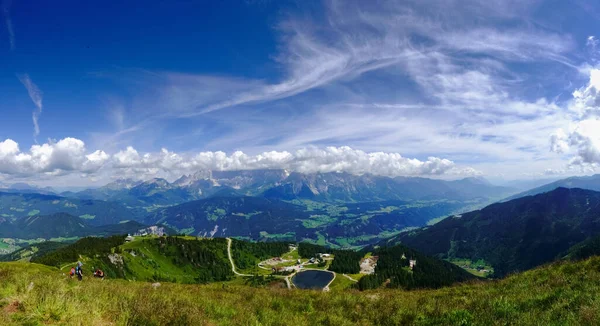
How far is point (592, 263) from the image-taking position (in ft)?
61.2

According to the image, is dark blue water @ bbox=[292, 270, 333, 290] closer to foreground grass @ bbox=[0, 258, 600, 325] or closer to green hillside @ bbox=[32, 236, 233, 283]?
green hillside @ bbox=[32, 236, 233, 283]

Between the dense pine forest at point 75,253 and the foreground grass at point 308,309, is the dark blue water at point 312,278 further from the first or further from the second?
the foreground grass at point 308,309

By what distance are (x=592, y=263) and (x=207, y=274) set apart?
Result: 194716 mm

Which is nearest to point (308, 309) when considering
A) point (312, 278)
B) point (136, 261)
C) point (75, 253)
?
point (312, 278)

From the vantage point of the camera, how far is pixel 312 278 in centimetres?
16300

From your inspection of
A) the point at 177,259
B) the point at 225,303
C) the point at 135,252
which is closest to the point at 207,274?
the point at 177,259

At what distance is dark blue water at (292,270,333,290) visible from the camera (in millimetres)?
145525

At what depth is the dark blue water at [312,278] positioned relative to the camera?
14552 cm

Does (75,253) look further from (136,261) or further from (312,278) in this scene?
(312,278)

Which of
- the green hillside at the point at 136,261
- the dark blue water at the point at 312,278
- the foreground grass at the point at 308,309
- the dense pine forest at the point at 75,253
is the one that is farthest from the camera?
the dark blue water at the point at 312,278

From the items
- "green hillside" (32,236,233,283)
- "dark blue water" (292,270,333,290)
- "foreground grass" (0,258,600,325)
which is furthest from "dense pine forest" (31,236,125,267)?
"foreground grass" (0,258,600,325)

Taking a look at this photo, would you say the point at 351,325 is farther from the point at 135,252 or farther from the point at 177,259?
the point at 177,259

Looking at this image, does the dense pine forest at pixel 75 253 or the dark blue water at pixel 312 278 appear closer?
the dense pine forest at pixel 75 253

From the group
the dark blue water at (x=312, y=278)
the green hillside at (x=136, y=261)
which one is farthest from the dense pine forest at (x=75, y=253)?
Result: the dark blue water at (x=312, y=278)
